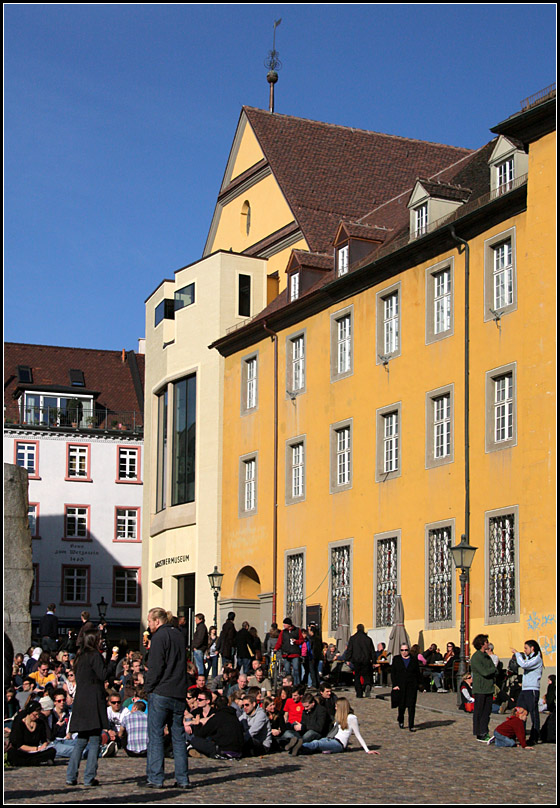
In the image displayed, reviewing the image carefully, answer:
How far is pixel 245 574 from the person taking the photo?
4409 cm

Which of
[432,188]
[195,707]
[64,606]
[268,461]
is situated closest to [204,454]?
[268,461]

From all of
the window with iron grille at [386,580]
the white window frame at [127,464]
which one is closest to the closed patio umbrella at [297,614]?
the window with iron grille at [386,580]

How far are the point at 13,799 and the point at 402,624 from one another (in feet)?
65.7

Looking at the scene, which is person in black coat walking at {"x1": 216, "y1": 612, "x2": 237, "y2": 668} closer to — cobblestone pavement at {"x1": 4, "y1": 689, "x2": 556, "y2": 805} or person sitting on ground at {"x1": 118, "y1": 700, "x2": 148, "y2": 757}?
cobblestone pavement at {"x1": 4, "y1": 689, "x2": 556, "y2": 805}

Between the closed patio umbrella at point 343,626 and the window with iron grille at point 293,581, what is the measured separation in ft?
8.74

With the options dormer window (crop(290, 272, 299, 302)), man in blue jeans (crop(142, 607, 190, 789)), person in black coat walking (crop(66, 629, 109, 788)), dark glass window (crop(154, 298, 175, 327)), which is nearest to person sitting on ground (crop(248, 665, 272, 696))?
person in black coat walking (crop(66, 629, 109, 788))

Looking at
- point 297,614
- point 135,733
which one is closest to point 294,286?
point 297,614

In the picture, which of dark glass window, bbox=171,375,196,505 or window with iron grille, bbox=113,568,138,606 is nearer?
dark glass window, bbox=171,375,196,505

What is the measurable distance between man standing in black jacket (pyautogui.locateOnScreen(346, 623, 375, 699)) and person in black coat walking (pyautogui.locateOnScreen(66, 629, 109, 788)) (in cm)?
1364

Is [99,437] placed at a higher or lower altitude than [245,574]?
higher

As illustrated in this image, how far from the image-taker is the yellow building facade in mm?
30094

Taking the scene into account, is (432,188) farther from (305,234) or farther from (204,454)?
(204,454)

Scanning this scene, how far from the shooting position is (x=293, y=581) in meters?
40.8

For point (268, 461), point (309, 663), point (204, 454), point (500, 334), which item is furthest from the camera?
point (204, 454)
